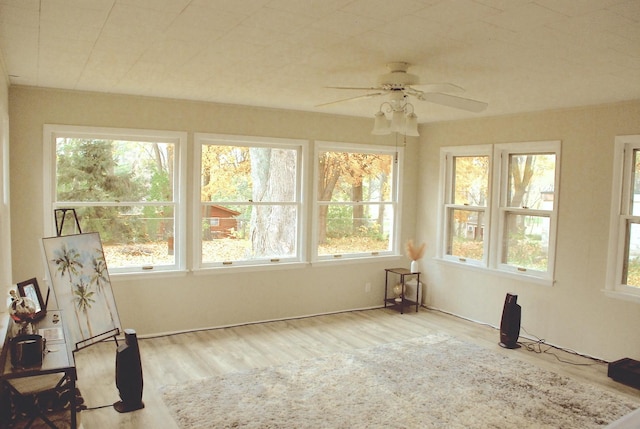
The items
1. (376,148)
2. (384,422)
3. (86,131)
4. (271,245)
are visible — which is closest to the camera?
(384,422)

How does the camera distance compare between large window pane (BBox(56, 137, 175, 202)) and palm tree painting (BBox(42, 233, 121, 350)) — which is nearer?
palm tree painting (BBox(42, 233, 121, 350))

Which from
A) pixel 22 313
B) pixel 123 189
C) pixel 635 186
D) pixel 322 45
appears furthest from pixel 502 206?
pixel 22 313

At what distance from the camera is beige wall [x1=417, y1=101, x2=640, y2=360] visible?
15.0 ft

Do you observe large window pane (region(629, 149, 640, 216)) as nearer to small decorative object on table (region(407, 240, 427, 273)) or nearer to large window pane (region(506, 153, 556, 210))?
large window pane (region(506, 153, 556, 210))

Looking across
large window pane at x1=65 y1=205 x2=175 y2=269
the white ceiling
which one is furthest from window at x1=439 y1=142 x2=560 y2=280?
large window pane at x1=65 y1=205 x2=175 y2=269

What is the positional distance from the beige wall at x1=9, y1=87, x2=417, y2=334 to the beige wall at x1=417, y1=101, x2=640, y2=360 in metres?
1.59

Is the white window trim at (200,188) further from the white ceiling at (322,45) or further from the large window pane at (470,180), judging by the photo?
the large window pane at (470,180)

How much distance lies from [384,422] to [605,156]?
3.30 m

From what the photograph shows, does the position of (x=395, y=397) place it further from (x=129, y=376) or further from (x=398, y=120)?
(x=398, y=120)

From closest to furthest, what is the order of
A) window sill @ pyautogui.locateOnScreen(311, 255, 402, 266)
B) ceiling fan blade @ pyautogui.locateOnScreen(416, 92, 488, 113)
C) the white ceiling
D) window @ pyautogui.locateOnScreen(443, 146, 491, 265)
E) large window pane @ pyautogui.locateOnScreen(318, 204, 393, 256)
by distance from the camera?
the white ceiling → ceiling fan blade @ pyautogui.locateOnScreen(416, 92, 488, 113) → window @ pyautogui.locateOnScreen(443, 146, 491, 265) → window sill @ pyautogui.locateOnScreen(311, 255, 402, 266) → large window pane @ pyautogui.locateOnScreen(318, 204, 393, 256)

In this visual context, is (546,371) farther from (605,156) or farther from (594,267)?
(605,156)

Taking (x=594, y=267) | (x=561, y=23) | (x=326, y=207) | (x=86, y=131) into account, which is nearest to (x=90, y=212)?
(x=86, y=131)

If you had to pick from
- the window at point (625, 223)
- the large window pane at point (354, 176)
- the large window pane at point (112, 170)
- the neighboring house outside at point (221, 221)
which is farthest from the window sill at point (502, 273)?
the large window pane at point (112, 170)

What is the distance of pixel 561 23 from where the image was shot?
2.32 m
